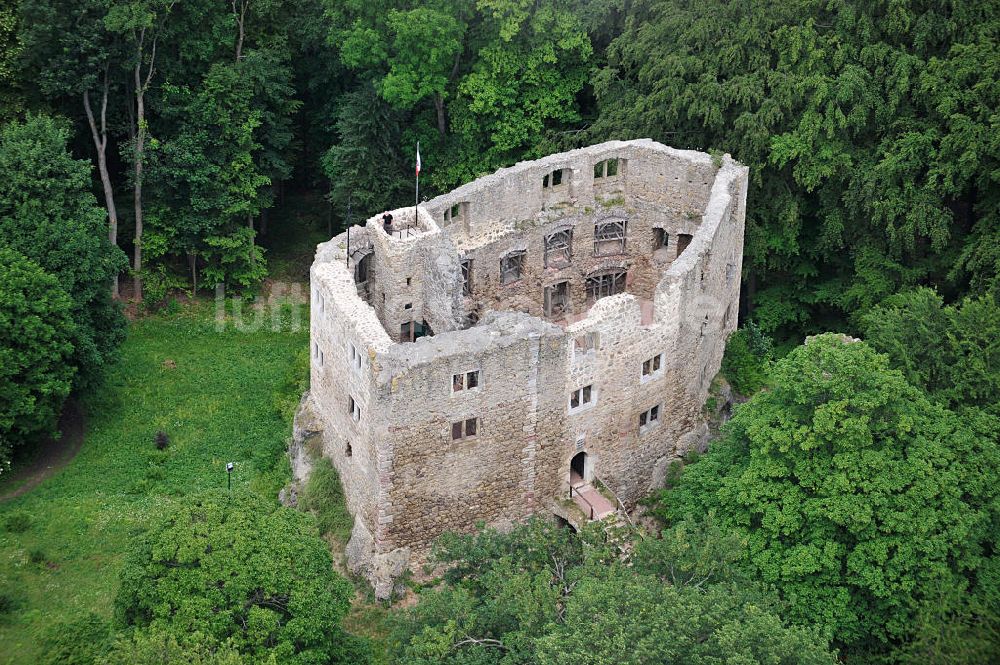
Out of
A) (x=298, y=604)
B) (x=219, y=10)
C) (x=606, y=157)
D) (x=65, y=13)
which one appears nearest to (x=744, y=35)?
(x=606, y=157)

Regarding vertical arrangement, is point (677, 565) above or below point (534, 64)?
below

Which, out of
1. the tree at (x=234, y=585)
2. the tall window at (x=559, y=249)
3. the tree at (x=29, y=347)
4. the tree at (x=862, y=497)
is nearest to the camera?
the tree at (x=234, y=585)

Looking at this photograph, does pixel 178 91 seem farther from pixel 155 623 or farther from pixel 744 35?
pixel 155 623

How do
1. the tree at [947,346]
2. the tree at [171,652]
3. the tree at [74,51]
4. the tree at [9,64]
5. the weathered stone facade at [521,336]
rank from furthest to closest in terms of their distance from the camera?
the tree at [9,64], the tree at [74,51], the tree at [947,346], the weathered stone facade at [521,336], the tree at [171,652]

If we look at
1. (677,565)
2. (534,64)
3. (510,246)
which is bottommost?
(677,565)

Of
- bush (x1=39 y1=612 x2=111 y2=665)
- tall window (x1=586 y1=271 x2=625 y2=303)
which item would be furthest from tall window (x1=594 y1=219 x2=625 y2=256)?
bush (x1=39 y1=612 x2=111 y2=665)

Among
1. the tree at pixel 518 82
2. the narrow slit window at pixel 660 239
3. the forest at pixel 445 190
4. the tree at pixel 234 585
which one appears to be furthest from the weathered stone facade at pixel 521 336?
the tree at pixel 518 82

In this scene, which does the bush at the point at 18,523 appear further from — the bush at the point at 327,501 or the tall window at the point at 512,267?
the tall window at the point at 512,267
